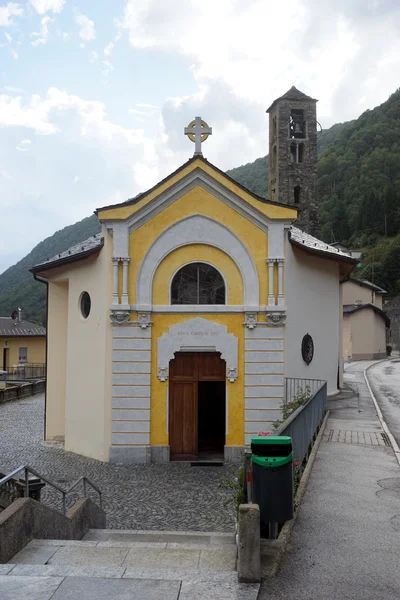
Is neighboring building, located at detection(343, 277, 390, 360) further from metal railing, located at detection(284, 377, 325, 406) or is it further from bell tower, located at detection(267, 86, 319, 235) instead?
metal railing, located at detection(284, 377, 325, 406)

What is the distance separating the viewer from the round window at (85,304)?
17.8m

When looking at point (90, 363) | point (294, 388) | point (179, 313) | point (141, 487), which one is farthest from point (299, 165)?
point (141, 487)

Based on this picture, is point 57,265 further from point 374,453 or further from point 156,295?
point 374,453

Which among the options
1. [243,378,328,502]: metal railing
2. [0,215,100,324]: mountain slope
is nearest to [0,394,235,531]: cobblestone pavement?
[243,378,328,502]: metal railing

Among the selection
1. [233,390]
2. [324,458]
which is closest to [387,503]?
[324,458]

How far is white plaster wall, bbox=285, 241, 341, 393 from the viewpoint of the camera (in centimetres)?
1731

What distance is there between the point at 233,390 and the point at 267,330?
A: 1.90 m

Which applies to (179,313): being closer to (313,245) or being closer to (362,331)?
(313,245)

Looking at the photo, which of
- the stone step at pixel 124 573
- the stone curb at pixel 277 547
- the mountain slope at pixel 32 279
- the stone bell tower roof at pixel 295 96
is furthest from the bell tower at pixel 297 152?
the mountain slope at pixel 32 279

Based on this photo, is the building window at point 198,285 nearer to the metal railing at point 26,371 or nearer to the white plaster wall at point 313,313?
the white plaster wall at point 313,313

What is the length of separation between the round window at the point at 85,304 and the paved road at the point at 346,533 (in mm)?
8226

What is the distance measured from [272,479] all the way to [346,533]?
1.58 metres

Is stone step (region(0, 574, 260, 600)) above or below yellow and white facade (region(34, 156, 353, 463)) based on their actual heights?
below

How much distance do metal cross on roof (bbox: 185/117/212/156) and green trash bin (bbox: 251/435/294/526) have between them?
40.8 ft
